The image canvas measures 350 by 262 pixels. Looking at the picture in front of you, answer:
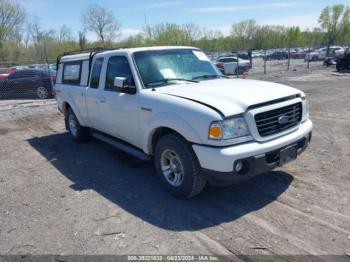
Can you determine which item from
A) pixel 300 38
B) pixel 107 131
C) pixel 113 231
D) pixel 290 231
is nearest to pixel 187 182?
pixel 113 231

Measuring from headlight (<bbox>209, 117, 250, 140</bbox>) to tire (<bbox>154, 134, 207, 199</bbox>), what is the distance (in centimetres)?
44

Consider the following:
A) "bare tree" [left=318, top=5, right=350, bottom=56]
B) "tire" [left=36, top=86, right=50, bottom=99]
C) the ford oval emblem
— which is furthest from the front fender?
"bare tree" [left=318, top=5, right=350, bottom=56]

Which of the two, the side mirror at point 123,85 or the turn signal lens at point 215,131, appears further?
the side mirror at point 123,85

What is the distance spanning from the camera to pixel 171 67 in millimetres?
4738

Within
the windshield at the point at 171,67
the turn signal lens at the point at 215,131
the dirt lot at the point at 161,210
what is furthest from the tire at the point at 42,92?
the turn signal lens at the point at 215,131

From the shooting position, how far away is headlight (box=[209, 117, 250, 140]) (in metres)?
3.36

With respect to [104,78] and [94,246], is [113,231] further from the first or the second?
[104,78]

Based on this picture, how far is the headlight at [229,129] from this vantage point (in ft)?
11.0

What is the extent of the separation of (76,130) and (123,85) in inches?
121

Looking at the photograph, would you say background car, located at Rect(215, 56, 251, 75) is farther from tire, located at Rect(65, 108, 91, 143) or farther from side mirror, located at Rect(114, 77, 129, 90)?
side mirror, located at Rect(114, 77, 129, 90)

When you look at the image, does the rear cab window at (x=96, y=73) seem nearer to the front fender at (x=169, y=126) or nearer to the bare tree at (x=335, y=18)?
the front fender at (x=169, y=126)

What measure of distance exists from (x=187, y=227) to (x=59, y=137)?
5452 millimetres

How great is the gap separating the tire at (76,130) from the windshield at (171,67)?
285 cm

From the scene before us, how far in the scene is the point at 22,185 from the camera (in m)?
4.98
